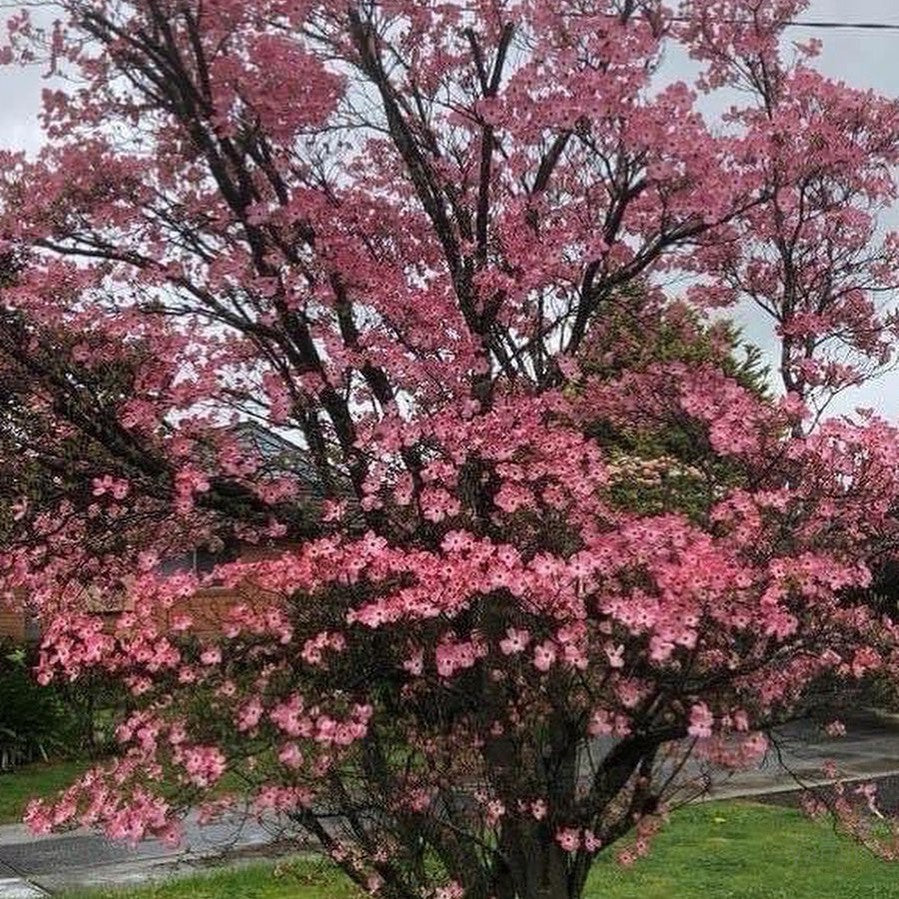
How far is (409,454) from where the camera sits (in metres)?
4.65

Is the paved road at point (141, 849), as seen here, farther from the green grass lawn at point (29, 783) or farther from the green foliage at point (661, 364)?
the green foliage at point (661, 364)

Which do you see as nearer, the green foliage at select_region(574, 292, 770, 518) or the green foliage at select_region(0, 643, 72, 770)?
the green foliage at select_region(574, 292, 770, 518)

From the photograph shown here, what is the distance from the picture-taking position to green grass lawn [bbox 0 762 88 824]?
10.5 meters

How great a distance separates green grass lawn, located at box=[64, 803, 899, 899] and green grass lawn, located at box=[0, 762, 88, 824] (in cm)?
325

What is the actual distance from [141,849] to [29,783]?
3.41m

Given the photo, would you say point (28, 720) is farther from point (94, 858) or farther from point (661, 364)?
point (661, 364)

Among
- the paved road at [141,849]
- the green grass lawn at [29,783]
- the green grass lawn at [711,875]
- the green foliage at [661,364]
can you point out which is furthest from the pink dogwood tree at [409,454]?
the green grass lawn at [29,783]

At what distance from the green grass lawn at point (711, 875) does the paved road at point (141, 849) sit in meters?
0.22

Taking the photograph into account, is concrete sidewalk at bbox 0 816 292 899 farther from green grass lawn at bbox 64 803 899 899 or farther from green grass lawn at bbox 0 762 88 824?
green grass lawn at bbox 0 762 88 824

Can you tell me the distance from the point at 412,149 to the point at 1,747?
925 cm

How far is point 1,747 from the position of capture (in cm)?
1240

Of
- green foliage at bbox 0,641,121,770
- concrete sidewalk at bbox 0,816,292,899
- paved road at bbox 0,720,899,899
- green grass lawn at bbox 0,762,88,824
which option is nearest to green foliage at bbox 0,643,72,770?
green foliage at bbox 0,641,121,770

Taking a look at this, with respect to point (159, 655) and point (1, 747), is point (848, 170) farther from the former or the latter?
point (1, 747)

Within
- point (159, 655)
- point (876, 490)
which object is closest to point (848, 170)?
point (876, 490)
